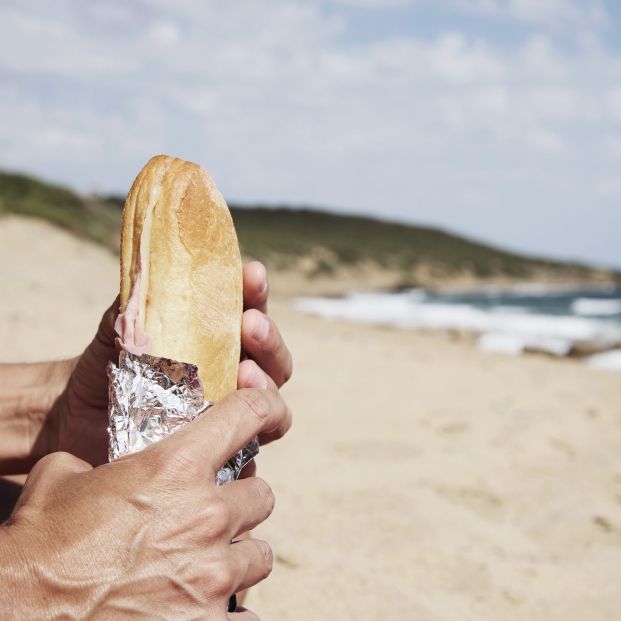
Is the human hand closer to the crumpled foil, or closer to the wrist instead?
the wrist

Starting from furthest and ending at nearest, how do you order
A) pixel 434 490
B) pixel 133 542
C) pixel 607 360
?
pixel 607 360 → pixel 434 490 → pixel 133 542

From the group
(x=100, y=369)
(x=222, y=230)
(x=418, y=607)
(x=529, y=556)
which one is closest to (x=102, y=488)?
(x=222, y=230)

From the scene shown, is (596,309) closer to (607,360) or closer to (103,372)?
(607,360)

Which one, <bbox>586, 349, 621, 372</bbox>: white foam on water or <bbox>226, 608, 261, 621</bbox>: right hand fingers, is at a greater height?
<bbox>226, 608, 261, 621</bbox>: right hand fingers

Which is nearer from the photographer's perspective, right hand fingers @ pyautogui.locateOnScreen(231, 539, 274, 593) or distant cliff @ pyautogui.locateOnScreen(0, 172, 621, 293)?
right hand fingers @ pyautogui.locateOnScreen(231, 539, 274, 593)

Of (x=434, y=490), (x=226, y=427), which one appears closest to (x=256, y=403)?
(x=226, y=427)

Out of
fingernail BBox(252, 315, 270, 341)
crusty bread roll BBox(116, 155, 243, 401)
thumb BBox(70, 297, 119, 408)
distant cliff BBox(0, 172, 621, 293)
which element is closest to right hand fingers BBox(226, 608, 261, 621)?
crusty bread roll BBox(116, 155, 243, 401)
